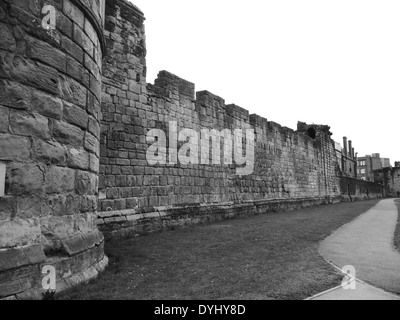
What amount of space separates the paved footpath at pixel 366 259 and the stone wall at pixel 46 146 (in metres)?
3.01

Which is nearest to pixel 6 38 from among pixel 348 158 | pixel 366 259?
pixel 366 259

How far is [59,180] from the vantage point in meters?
4.05

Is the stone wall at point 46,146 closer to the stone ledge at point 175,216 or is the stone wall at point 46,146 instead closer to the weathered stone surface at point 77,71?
the weathered stone surface at point 77,71

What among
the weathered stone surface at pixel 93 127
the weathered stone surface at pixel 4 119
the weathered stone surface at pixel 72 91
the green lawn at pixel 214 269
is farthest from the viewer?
the weathered stone surface at pixel 93 127

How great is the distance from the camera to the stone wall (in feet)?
11.4

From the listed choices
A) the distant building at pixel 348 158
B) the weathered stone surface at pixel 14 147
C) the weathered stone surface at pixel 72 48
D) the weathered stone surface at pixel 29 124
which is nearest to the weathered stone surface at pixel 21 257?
the weathered stone surface at pixel 14 147

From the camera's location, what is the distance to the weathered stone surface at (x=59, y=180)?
391 centimetres

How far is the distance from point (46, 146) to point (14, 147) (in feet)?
1.29

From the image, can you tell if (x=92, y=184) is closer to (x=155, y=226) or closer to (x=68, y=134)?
(x=68, y=134)

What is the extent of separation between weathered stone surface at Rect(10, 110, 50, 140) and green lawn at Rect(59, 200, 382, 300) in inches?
73.7

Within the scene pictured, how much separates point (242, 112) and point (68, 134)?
10559 millimetres

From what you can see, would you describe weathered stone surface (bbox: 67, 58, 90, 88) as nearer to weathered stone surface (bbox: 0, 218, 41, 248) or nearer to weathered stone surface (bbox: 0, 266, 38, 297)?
weathered stone surface (bbox: 0, 218, 41, 248)

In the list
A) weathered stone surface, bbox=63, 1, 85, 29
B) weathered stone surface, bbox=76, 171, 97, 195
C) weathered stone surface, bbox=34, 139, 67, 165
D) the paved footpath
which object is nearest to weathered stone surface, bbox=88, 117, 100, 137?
weathered stone surface, bbox=76, 171, 97, 195

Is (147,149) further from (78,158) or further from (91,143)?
(78,158)
